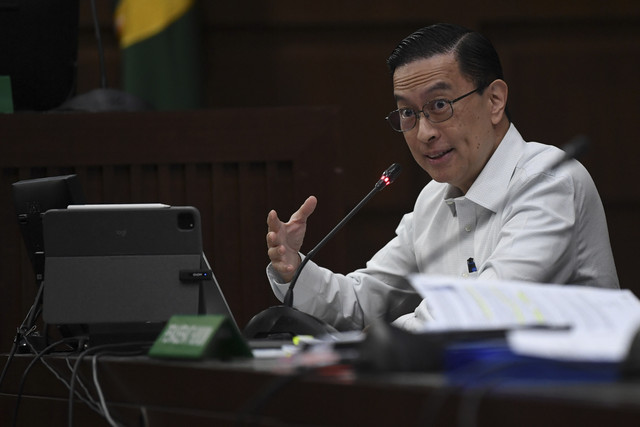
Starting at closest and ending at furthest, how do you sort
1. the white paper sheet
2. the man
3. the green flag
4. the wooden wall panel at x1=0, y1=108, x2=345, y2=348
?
the white paper sheet → the man → the wooden wall panel at x1=0, y1=108, x2=345, y2=348 → the green flag

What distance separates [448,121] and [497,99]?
0.44ft

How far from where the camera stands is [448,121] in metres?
1.97

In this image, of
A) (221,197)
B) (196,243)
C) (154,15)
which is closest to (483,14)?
(154,15)

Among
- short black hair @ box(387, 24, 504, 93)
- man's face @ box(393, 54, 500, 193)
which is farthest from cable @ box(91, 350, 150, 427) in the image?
short black hair @ box(387, 24, 504, 93)

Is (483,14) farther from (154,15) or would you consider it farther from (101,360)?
(101,360)

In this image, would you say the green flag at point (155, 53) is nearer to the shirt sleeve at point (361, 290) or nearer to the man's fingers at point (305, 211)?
the shirt sleeve at point (361, 290)

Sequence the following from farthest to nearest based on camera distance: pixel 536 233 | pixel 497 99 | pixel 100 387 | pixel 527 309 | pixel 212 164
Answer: pixel 212 164 < pixel 497 99 < pixel 536 233 < pixel 100 387 < pixel 527 309

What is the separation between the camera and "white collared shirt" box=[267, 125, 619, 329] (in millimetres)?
1771

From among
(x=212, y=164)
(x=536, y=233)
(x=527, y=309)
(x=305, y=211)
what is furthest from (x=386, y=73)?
(x=527, y=309)

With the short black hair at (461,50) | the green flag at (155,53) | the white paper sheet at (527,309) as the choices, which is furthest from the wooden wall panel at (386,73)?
the white paper sheet at (527,309)

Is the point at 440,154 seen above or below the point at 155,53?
below

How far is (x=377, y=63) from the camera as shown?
11.6 ft

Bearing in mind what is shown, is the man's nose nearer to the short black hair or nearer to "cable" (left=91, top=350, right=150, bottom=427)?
the short black hair

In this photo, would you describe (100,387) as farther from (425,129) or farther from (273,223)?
(425,129)
